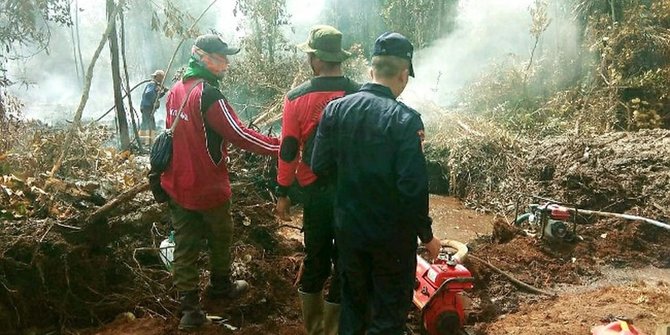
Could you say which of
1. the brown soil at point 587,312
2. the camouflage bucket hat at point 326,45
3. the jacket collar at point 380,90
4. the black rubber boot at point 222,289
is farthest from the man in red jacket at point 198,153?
the brown soil at point 587,312

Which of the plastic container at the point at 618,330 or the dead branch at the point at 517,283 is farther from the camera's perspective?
the dead branch at the point at 517,283

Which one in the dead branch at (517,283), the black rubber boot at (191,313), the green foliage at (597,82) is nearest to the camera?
the black rubber boot at (191,313)

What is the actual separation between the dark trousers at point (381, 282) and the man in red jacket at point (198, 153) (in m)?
1.14

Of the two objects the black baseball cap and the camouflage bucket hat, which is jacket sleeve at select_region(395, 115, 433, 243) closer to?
the camouflage bucket hat

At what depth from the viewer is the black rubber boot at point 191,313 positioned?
3.39 meters

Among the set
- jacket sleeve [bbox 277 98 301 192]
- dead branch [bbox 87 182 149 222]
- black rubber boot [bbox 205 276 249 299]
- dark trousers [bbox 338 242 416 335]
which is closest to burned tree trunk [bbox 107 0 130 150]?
dead branch [bbox 87 182 149 222]

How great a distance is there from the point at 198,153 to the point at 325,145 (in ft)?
3.44

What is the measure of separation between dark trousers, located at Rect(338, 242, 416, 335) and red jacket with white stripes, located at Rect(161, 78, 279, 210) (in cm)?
114

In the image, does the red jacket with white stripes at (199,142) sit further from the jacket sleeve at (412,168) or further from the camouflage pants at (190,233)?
the jacket sleeve at (412,168)

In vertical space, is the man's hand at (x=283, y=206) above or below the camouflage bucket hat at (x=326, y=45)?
below

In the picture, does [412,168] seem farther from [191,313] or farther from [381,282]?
[191,313]

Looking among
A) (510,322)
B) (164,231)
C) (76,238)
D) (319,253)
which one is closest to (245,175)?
(164,231)

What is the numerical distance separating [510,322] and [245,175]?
11.3ft

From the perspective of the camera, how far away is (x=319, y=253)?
311cm
